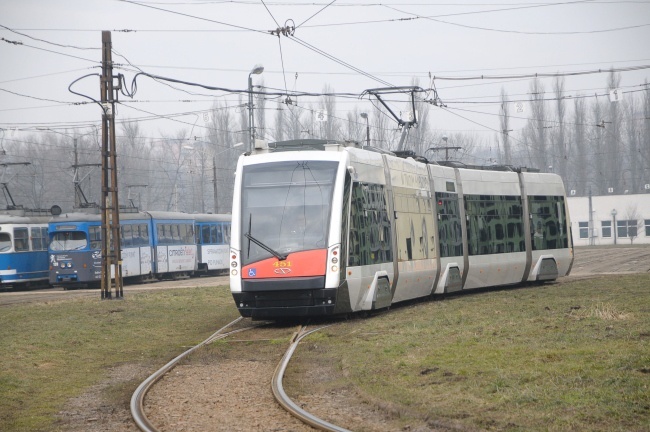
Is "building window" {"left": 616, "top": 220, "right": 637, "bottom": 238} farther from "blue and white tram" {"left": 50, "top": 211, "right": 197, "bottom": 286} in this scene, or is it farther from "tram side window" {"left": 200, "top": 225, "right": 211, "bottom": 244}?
"blue and white tram" {"left": 50, "top": 211, "right": 197, "bottom": 286}

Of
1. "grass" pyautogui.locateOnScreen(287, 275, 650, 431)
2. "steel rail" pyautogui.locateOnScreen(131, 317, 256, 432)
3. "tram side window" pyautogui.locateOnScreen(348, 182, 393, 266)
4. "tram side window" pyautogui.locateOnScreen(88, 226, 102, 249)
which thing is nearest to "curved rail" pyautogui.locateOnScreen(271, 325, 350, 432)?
"grass" pyautogui.locateOnScreen(287, 275, 650, 431)

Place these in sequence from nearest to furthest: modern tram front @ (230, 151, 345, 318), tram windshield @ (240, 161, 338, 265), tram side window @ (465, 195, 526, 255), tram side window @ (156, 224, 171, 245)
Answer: modern tram front @ (230, 151, 345, 318) → tram windshield @ (240, 161, 338, 265) → tram side window @ (465, 195, 526, 255) → tram side window @ (156, 224, 171, 245)

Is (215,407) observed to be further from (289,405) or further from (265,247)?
(265,247)

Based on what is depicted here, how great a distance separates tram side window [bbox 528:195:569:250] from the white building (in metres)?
60.0

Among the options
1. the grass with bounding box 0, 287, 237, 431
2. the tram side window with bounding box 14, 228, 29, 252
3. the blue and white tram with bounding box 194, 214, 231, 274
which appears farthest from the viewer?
the blue and white tram with bounding box 194, 214, 231, 274

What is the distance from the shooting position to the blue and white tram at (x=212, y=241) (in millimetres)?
50656

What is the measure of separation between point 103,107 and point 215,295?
653cm

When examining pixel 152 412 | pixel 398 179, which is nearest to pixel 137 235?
pixel 398 179

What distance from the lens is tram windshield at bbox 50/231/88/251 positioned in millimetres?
40312

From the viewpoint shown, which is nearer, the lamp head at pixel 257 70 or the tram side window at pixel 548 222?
the tram side window at pixel 548 222

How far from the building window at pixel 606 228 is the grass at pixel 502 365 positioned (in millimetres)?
75658

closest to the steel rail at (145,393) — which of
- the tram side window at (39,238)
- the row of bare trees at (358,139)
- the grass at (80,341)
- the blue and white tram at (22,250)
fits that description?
the grass at (80,341)

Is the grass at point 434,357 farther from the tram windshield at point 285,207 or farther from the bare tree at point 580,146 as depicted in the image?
the bare tree at point 580,146

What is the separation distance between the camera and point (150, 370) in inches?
538
